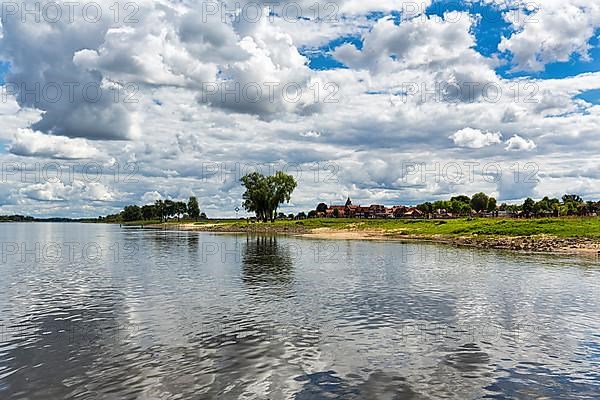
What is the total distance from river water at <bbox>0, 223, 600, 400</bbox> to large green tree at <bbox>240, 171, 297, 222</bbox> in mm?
131462

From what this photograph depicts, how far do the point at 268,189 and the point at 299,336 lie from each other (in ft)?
504

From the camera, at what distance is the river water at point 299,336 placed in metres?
16.5

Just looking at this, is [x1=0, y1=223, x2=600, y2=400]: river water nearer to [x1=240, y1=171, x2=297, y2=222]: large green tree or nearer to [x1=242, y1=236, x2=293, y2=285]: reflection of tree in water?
[x1=242, y1=236, x2=293, y2=285]: reflection of tree in water

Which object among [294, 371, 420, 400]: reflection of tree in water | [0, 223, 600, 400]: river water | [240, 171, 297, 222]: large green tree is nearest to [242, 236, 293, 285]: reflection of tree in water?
[0, 223, 600, 400]: river water

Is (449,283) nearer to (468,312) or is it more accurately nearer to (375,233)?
(468,312)

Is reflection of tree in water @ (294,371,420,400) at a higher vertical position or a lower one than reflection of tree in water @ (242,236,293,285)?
lower

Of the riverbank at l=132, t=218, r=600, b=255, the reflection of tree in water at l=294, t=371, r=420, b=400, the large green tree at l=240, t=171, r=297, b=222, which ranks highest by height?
the large green tree at l=240, t=171, r=297, b=222

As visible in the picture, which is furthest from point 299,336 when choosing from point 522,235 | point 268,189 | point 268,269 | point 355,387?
point 268,189

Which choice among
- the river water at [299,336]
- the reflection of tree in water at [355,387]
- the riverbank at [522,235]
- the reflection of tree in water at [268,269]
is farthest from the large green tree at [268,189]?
the reflection of tree in water at [355,387]

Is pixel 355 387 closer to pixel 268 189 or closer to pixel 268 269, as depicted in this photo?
pixel 268 269

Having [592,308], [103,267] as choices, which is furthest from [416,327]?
[103,267]

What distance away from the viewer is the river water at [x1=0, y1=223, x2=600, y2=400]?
1655cm

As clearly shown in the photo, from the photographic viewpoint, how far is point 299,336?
74.4ft

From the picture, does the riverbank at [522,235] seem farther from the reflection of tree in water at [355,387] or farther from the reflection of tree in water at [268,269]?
the reflection of tree in water at [355,387]
